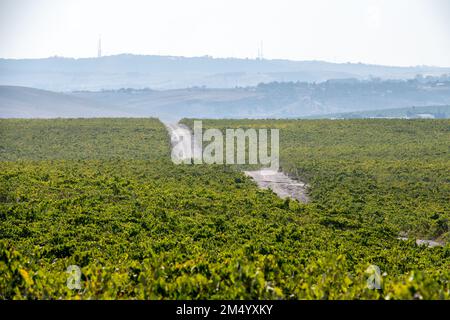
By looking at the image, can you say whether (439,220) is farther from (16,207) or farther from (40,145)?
(40,145)

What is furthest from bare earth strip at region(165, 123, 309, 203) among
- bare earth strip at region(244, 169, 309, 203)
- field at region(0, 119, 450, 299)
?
field at region(0, 119, 450, 299)

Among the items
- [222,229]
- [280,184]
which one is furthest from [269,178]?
[222,229]

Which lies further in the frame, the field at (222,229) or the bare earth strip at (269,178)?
the bare earth strip at (269,178)

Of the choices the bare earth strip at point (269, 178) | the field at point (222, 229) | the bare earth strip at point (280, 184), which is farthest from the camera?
the bare earth strip at point (269, 178)

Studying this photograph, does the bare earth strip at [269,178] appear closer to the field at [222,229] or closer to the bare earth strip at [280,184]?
the bare earth strip at [280,184]

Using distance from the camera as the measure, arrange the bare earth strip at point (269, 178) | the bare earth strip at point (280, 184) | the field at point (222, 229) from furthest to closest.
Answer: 1. the bare earth strip at point (269, 178)
2. the bare earth strip at point (280, 184)
3. the field at point (222, 229)

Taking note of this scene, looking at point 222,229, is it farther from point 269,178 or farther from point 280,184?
point 269,178

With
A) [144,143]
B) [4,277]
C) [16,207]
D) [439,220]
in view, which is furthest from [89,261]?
[144,143]

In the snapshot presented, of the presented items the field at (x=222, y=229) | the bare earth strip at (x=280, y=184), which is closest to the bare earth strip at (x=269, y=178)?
the bare earth strip at (x=280, y=184)
